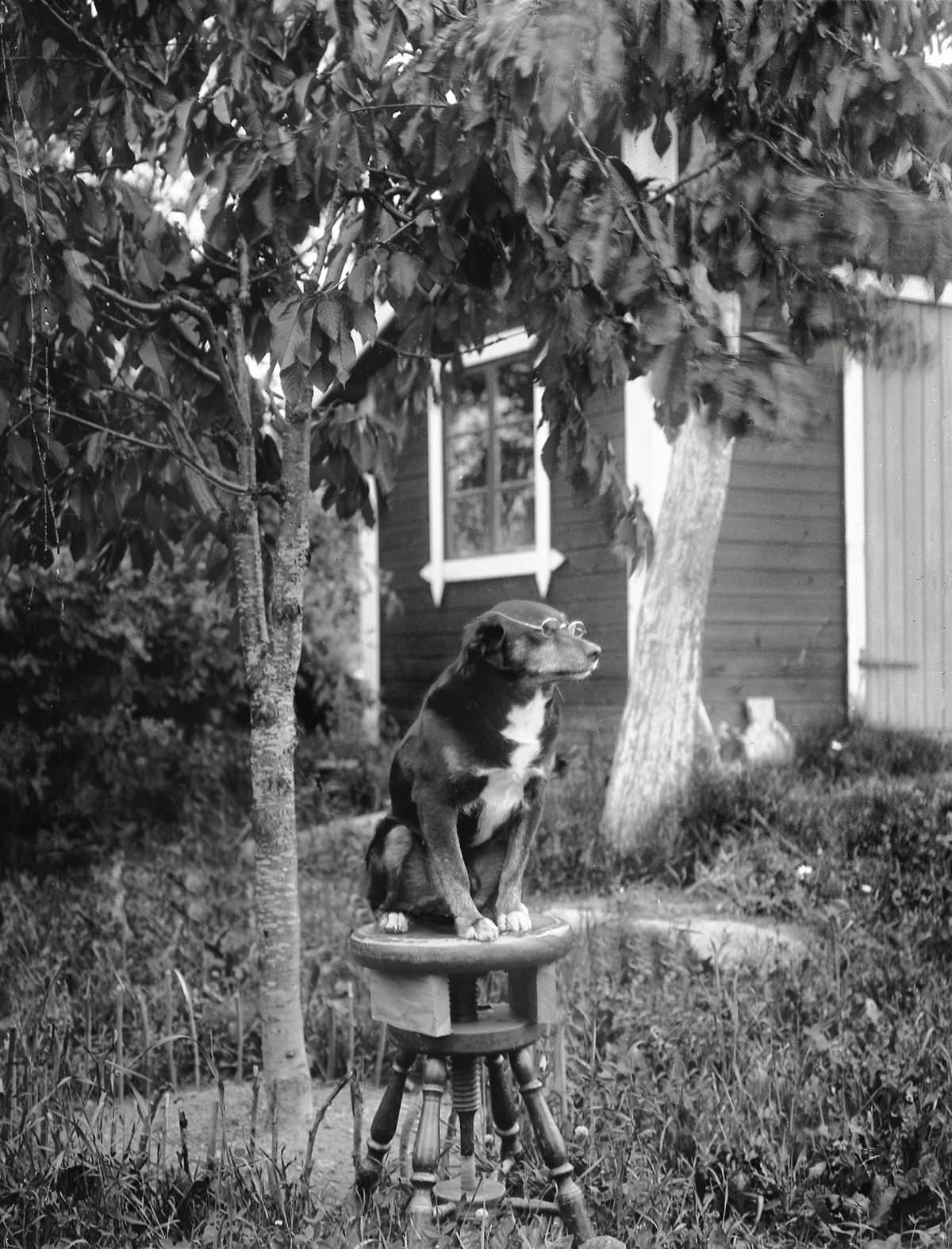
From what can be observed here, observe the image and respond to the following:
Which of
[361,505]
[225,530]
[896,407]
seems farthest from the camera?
[896,407]

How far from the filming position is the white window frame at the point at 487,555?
28.9 ft

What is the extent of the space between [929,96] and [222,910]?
470 centimetres

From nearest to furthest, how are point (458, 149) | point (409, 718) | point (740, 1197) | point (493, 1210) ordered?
point (458, 149) < point (493, 1210) < point (740, 1197) < point (409, 718)

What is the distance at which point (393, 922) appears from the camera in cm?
268

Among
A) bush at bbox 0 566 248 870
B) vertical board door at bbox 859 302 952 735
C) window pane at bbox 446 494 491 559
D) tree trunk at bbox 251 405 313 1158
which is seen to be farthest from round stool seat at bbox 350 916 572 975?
window pane at bbox 446 494 491 559

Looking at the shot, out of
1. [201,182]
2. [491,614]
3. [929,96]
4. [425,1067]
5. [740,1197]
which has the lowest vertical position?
[740,1197]

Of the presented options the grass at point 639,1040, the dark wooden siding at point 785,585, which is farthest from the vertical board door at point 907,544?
the grass at point 639,1040

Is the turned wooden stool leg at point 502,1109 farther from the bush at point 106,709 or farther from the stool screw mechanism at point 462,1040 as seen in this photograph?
the bush at point 106,709

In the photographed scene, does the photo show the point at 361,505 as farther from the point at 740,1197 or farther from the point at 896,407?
the point at 896,407

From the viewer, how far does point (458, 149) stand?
2355mm

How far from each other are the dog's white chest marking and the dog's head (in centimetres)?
6

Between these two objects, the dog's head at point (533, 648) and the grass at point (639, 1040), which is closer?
the dog's head at point (533, 648)

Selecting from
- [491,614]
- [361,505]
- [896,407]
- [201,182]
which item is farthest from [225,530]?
[896,407]

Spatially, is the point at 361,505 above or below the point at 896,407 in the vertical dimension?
below
